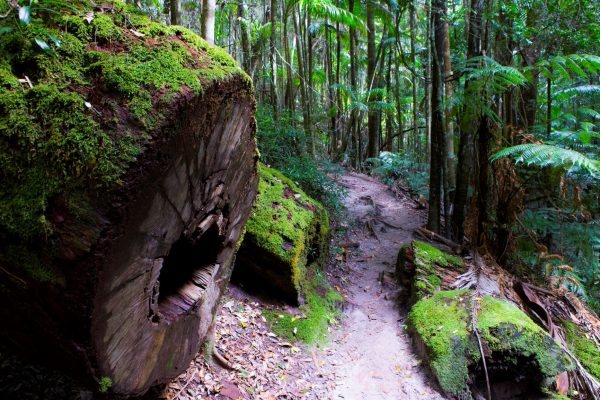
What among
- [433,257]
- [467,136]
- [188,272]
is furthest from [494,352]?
[467,136]

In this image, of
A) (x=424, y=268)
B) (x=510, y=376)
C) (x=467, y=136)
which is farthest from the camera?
(x=467, y=136)

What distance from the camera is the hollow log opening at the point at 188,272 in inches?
99.1

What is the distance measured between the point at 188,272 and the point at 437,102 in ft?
18.8

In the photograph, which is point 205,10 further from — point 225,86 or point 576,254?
point 576,254

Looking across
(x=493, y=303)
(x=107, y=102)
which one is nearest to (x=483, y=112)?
(x=493, y=303)

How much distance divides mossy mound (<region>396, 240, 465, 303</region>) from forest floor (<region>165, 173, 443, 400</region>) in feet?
1.05

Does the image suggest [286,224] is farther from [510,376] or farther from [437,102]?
[437,102]

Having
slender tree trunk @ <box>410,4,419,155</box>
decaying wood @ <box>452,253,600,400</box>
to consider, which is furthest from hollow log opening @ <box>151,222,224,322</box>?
slender tree trunk @ <box>410,4,419,155</box>

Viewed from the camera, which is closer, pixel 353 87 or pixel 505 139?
pixel 505 139

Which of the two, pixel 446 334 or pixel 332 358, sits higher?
pixel 446 334

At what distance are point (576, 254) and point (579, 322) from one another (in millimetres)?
2590

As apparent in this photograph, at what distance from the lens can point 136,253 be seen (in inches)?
68.5

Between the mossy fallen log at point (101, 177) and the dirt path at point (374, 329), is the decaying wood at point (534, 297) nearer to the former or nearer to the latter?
the dirt path at point (374, 329)

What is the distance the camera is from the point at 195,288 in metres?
2.73
